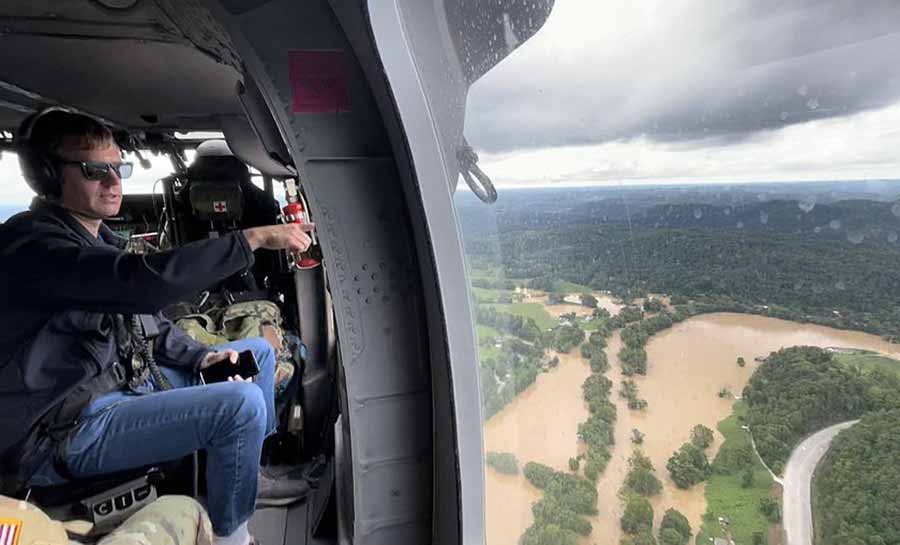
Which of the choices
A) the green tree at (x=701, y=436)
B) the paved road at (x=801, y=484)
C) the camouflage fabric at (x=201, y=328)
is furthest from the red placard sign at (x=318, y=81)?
the camouflage fabric at (x=201, y=328)

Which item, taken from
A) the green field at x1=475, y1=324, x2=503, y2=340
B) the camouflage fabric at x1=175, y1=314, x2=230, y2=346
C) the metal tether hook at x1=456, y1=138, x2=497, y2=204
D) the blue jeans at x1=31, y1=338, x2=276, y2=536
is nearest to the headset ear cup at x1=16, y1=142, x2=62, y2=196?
the blue jeans at x1=31, y1=338, x2=276, y2=536

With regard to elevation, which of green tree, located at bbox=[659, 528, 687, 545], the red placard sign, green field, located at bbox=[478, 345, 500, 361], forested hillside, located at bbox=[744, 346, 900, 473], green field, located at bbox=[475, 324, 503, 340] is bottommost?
green tree, located at bbox=[659, 528, 687, 545]

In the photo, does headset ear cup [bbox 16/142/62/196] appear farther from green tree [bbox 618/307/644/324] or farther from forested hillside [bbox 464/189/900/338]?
green tree [bbox 618/307/644/324]

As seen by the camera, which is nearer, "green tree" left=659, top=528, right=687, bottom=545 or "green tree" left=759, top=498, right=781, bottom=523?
"green tree" left=759, top=498, right=781, bottom=523

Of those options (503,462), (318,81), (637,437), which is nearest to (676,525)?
(637,437)

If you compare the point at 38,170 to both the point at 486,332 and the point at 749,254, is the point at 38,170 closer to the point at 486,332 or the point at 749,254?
the point at 486,332

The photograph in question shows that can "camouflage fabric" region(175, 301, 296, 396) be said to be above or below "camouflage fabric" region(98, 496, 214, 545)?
above
